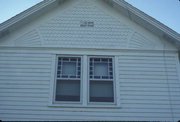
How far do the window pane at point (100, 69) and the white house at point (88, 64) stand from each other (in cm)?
3

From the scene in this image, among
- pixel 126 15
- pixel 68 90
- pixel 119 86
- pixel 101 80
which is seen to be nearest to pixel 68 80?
pixel 68 90

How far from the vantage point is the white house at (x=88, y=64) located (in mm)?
6672

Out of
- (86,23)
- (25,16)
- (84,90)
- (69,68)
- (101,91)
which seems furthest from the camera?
(86,23)

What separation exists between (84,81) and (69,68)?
65 centimetres

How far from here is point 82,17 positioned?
26.0 feet

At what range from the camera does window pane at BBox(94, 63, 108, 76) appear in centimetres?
729

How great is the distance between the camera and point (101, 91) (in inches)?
278

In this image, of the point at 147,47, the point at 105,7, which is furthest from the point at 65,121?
the point at 105,7

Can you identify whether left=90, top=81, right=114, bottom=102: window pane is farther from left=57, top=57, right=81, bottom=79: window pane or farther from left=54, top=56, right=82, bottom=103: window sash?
left=57, top=57, right=81, bottom=79: window pane

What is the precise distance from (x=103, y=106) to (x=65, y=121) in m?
1.14

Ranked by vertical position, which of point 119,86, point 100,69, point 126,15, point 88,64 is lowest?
point 119,86

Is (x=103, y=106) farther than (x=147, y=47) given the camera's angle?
No

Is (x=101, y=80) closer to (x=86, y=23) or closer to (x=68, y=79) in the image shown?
(x=68, y=79)

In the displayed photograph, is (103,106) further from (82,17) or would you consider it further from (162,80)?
(82,17)
